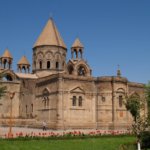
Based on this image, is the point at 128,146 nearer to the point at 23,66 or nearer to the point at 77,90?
the point at 77,90

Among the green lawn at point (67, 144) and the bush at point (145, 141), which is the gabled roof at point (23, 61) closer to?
the green lawn at point (67, 144)

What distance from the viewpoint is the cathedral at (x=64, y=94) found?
36.4 metres

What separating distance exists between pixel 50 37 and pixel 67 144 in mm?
30284

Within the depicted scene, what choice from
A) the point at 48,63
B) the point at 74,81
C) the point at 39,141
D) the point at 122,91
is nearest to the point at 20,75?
the point at 48,63

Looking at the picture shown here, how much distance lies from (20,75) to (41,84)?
6605mm

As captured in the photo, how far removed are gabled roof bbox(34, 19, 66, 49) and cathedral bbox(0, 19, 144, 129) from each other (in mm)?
193

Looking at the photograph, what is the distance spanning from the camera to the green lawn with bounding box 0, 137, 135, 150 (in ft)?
59.9

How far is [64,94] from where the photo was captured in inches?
1423

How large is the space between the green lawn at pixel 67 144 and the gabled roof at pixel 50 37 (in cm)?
2731

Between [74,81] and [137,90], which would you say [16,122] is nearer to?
[74,81]

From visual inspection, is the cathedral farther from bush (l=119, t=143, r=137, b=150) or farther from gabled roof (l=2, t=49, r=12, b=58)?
bush (l=119, t=143, r=137, b=150)

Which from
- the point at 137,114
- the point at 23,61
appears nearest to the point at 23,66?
the point at 23,61

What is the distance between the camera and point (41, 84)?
134ft

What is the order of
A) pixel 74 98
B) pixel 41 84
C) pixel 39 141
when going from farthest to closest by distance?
pixel 41 84
pixel 74 98
pixel 39 141
